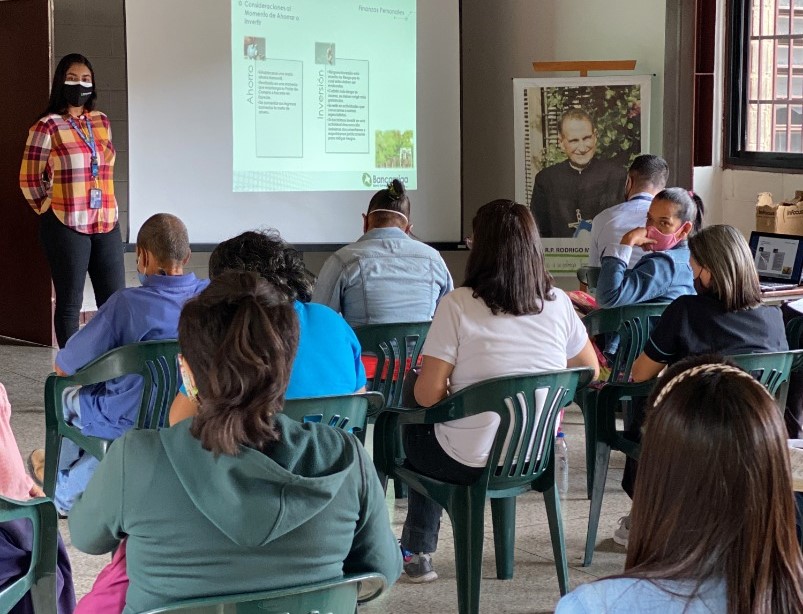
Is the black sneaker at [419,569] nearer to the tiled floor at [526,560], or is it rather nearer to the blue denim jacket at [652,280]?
the tiled floor at [526,560]

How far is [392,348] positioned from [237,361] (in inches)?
71.7

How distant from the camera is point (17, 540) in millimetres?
2020

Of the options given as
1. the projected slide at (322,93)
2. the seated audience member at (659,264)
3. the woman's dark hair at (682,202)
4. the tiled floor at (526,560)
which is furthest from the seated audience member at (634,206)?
the projected slide at (322,93)

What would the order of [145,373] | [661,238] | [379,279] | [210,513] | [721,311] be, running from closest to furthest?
[210,513] → [721,311] → [145,373] → [379,279] → [661,238]

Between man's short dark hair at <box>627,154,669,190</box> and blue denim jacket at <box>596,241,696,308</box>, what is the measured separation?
762 mm

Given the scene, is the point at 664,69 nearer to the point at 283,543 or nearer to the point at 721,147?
the point at 721,147

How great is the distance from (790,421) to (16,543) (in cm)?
272

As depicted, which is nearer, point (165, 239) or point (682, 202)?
point (165, 239)

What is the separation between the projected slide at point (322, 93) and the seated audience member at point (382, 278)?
308 centimetres

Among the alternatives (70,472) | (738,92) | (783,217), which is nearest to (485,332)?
(70,472)

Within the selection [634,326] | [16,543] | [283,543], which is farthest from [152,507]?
[634,326]

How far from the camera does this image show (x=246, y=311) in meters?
1.77

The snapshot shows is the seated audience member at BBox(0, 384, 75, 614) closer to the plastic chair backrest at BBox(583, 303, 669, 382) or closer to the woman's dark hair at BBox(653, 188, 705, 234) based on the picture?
the plastic chair backrest at BBox(583, 303, 669, 382)

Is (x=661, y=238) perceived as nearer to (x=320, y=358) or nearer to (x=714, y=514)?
(x=320, y=358)
